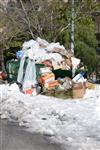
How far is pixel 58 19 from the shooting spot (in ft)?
75.1

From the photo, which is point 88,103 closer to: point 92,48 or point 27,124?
point 27,124

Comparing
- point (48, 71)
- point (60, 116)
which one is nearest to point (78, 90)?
point (48, 71)

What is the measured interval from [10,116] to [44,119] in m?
1.19

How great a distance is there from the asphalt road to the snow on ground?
9.5 inches

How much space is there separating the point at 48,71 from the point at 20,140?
7535 millimetres

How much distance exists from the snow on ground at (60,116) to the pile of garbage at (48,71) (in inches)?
17.8

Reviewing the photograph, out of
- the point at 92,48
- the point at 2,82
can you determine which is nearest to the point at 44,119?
the point at 2,82

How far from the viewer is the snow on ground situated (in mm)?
9828

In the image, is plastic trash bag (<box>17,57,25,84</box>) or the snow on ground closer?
the snow on ground

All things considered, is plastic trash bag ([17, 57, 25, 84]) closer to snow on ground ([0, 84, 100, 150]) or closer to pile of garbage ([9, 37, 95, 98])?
pile of garbage ([9, 37, 95, 98])

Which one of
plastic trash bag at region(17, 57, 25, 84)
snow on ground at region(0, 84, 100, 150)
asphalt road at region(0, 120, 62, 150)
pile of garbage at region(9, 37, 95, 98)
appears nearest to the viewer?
asphalt road at region(0, 120, 62, 150)

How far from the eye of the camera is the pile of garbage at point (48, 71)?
1645 centimetres

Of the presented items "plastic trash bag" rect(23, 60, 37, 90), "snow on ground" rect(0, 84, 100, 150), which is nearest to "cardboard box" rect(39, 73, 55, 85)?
"plastic trash bag" rect(23, 60, 37, 90)

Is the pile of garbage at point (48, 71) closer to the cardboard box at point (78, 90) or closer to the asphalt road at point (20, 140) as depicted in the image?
the cardboard box at point (78, 90)
